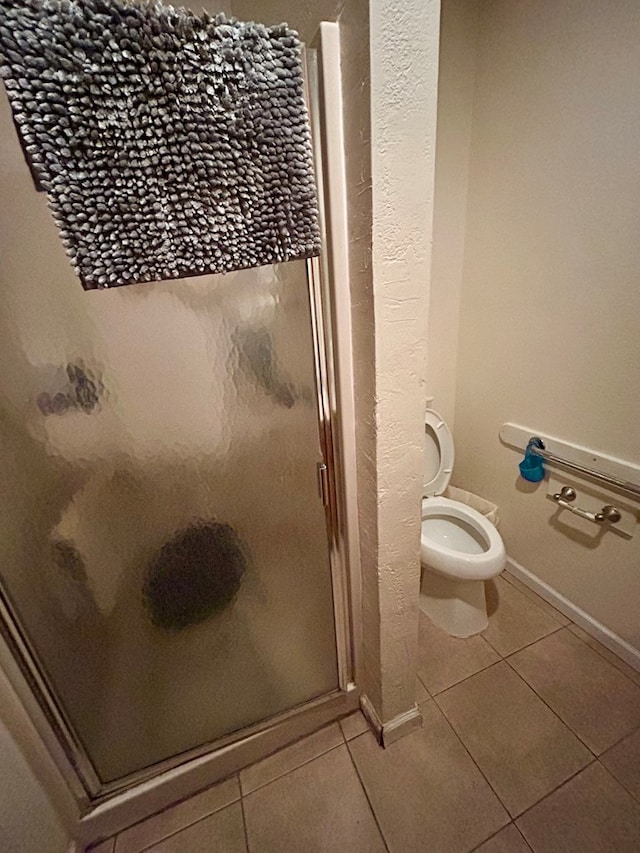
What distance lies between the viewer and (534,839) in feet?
2.98

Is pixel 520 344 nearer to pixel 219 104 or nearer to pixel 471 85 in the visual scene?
pixel 471 85

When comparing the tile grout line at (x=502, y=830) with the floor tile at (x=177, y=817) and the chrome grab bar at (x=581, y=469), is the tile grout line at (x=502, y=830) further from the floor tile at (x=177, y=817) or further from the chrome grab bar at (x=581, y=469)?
the chrome grab bar at (x=581, y=469)

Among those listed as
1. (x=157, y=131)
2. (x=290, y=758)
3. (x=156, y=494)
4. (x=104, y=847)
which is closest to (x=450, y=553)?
(x=290, y=758)

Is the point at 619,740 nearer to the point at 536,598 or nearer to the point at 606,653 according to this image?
the point at 606,653

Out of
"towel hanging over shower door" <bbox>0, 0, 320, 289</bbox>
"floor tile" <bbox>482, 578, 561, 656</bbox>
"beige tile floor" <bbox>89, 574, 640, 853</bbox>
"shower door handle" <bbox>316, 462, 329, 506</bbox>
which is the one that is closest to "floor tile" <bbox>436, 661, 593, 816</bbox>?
"beige tile floor" <bbox>89, 574, 640, 853</bbox>

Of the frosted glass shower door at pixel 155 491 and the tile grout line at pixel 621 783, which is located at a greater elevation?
the frosted glass shower door at pixel 155 491

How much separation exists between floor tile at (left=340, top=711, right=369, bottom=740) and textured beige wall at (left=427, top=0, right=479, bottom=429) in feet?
4.20

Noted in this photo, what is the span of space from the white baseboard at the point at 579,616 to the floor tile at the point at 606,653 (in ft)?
0.04

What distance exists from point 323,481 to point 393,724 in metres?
0.84

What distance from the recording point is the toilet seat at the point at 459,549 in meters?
1.28

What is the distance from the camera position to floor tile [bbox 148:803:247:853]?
93cm

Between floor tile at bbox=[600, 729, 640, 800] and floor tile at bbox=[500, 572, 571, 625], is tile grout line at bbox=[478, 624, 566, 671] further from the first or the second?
floor tile at bbox=[600, 729, 640, 800]

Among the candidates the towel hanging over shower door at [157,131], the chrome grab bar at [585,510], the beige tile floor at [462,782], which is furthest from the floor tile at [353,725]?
the towel hanging over shower door at [157,131]

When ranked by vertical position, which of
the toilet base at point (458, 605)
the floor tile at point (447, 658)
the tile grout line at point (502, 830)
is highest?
the toilet base at point (458, 605)
